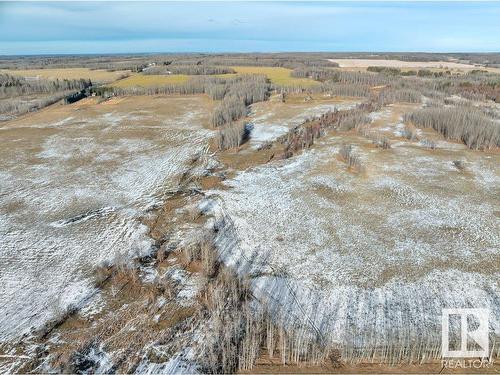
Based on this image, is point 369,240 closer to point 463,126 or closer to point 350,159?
point 350,159

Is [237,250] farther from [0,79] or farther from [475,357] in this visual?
[0,79]

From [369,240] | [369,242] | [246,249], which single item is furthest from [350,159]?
[246,249]

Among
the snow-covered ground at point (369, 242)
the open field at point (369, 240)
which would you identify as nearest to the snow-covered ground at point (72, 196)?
the snow-covered ground at point (369, 242)

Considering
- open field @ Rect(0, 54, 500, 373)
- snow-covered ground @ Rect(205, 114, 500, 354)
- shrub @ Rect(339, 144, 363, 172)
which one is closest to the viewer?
open field @ Rect(0, 54, 500, 373)

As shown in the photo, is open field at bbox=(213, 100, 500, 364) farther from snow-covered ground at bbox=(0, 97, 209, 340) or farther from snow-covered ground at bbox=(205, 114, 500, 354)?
snow-covered ground at bbox=(0, 97, 209, 340)

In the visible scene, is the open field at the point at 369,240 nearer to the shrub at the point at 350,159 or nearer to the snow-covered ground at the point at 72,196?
the shrub at the point at 350,159

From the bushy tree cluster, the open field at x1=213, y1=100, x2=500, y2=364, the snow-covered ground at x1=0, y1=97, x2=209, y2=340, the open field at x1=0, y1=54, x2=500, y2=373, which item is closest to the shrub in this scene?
the open field at x1=0, y1=54, x2=500, y2=373

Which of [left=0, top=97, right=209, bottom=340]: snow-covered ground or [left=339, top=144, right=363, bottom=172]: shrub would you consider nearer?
[left=0, top=97, right=209, bottom=340]: snow-covered ground
